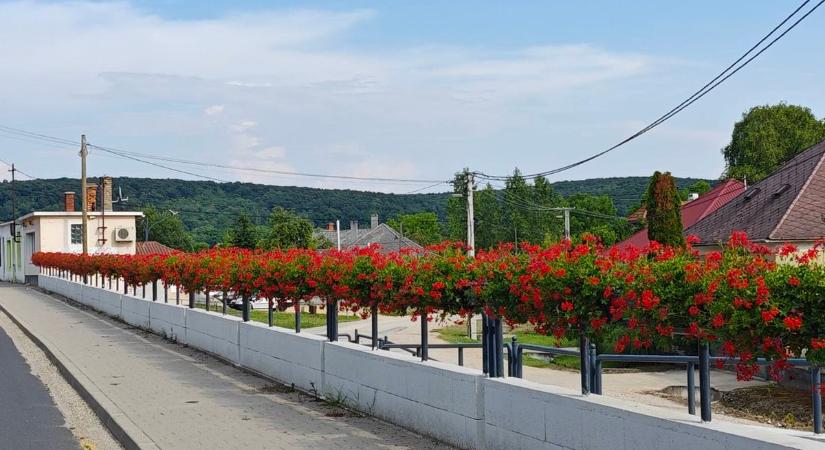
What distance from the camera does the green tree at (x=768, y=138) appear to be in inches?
2635

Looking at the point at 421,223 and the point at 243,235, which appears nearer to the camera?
the point at 243,235

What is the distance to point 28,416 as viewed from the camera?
39.8 ft

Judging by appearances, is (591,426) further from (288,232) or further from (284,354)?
(288,232)

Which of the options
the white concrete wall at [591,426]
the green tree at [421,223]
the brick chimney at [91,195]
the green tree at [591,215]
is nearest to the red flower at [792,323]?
the white concrete wall at [591,426]

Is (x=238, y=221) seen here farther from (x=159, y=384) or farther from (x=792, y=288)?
(x=792, y=288)

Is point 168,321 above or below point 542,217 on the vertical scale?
below

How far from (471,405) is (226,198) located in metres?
138

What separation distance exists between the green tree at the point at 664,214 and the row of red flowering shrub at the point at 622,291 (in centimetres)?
2054

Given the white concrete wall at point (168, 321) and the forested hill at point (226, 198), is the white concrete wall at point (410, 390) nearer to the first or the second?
the white concrete wall at point (168, 321)

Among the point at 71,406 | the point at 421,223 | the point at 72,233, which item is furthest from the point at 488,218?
the point at 71,406

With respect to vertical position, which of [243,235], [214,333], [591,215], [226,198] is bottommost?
[214,333]

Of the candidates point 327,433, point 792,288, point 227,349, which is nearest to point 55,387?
point 227,349

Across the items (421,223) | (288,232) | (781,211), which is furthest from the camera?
(421,223)

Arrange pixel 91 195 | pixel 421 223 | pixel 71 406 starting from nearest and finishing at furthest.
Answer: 1. pixel 71 406
2. pixel 91 195
3. pixel 421 223
